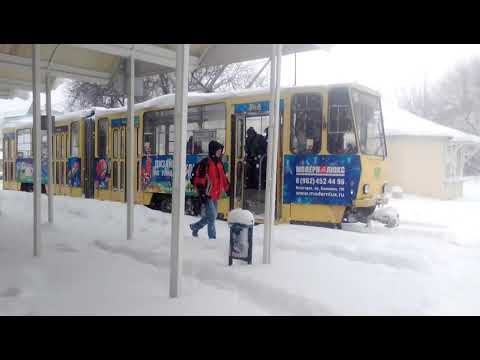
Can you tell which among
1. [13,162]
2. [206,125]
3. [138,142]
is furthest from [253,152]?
[13,162]

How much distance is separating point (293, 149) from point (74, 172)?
8257mm

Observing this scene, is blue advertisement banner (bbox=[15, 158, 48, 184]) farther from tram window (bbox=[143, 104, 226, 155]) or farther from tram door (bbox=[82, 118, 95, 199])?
tram window (bbox=[143, 104, 226, 155])

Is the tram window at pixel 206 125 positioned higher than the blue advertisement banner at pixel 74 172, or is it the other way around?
the tram window at pixel 206 125

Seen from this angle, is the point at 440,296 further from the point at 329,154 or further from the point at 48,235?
the point at 48,235

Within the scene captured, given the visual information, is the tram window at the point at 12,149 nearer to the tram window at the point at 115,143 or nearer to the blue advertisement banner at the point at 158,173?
the tram window at the point at 115,143

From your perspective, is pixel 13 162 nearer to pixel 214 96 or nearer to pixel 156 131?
pixel 156 131

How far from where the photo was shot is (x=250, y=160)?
9.48 meters

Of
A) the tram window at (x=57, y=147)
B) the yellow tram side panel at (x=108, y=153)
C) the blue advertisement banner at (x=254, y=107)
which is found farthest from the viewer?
the tram window at (x=57, y=147)

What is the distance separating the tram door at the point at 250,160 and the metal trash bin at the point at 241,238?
3.98 m

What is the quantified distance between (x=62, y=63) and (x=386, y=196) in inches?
276

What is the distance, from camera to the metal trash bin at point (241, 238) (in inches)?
211

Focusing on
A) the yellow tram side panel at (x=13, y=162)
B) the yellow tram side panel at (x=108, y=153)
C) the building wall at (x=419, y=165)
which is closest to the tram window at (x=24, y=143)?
the yellow tram side panel at (x=13, y=162)

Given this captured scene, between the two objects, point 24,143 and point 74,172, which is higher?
point 24,143
